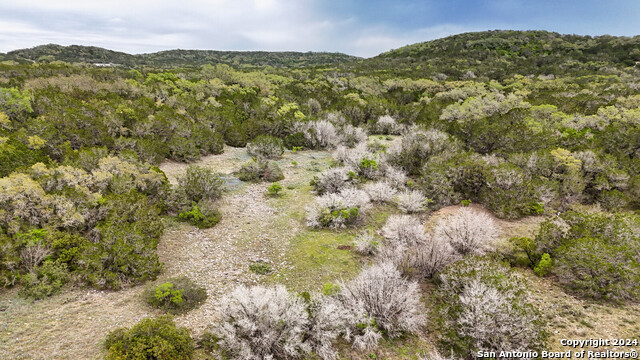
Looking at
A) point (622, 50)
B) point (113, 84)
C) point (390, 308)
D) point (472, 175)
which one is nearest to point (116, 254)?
point (390, 308)

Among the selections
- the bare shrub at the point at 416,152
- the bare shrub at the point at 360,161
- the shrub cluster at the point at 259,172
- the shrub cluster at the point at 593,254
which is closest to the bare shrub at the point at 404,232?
the shrub cluster at the point at 593,254

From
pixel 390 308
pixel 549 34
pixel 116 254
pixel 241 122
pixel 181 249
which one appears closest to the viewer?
pixel 390 308

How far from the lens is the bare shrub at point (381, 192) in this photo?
1012cm

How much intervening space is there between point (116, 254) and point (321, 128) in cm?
1274

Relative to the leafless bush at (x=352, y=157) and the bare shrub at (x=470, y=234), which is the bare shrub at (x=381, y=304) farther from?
the leafless bush at (x=352, y=157)

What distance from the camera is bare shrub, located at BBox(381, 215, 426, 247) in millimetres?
7328

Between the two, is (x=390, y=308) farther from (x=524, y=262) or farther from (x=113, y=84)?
(x=113, y=84)

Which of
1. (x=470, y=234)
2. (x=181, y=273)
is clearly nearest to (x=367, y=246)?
(x=470, y=234)

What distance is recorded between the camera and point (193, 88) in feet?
67.5

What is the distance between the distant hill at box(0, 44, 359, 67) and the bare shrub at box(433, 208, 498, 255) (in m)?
47.6

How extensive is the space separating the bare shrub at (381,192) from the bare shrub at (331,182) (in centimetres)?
96

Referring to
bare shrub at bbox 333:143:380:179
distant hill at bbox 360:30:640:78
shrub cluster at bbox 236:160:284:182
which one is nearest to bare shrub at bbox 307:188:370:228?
bare shrub at bbox 333:143:380:179

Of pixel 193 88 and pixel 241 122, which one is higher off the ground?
pixel 193 88

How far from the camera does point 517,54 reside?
46.5 m
